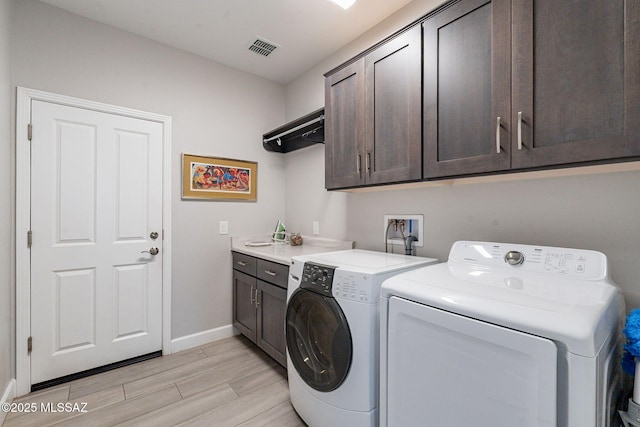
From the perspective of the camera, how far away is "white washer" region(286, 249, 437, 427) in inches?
49.9

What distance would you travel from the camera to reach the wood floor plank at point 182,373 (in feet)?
6.29

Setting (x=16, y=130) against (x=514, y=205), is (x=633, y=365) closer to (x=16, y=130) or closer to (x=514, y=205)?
(x=514, y=205)

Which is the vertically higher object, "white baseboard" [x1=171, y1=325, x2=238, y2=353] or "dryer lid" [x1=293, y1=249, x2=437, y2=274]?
"dryer lid" [x1=293, y1=249, x2=437, y2=274]

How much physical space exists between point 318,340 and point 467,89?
58.5 inches

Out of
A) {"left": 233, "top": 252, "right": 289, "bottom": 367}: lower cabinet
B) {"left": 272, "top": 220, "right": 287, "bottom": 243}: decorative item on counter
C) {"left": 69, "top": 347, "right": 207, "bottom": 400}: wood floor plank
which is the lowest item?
{"left": 69, "top": 347, "right": 207, "bottom": 400}: wood floor plank

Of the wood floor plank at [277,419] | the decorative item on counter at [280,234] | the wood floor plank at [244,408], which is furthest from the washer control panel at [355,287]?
the decorative item on counter at [280,234]

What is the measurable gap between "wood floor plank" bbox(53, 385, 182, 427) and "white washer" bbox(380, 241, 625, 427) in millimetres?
1496

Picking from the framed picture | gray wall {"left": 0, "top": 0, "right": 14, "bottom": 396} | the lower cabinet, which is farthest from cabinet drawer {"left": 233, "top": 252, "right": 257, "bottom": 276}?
gray wall {"left": 0, "top": 0, "right": 14, "bottom": 396}

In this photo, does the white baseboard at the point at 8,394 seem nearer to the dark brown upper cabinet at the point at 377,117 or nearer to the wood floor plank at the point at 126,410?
the wood floor plank at the point at 126,410

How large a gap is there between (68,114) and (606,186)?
3248mm

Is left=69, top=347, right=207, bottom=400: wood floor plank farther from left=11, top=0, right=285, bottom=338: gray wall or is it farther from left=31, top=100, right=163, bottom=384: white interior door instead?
left=11, top=0, right=285, bottom=338: gray wall

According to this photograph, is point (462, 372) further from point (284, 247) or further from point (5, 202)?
point (5, 202)

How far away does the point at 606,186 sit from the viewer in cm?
119

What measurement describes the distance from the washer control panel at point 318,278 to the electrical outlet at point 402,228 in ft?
2.54
